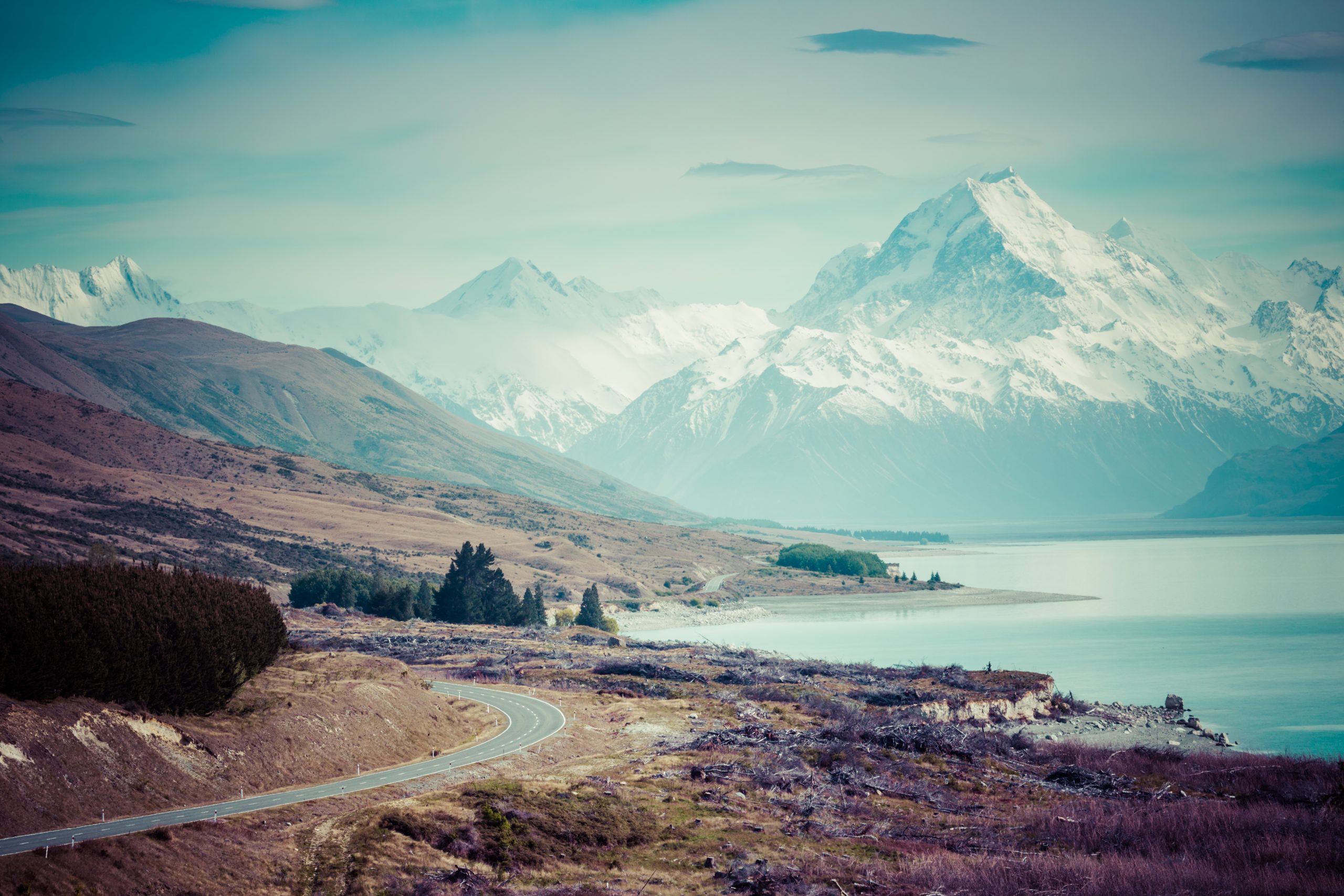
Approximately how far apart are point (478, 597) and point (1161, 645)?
81.0 m

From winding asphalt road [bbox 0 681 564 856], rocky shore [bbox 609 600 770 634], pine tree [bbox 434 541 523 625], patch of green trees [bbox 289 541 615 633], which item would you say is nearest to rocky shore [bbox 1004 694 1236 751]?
winding asphalt road [bbox 0 681 564 856]

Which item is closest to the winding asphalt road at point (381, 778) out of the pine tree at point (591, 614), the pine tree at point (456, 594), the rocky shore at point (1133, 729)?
the rocky shore at point (1133, 729)

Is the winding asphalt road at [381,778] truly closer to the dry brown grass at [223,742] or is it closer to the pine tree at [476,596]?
the dry brown grass at [223,742]

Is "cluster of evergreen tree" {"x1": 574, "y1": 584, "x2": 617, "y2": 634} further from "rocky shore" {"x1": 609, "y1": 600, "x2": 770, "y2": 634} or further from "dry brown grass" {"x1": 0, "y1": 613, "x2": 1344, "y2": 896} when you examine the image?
"dry brown grass" {"x1": 0, "y1": 613, "x2": 1344, "y2": 896}

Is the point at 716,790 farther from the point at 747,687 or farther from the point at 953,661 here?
the point at 953,661

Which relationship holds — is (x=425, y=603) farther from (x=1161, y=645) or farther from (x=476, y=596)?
→ (x=1161, y=645)

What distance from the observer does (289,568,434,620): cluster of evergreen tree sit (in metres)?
139

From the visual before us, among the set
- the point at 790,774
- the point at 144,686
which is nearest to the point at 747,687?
the point at 790,774

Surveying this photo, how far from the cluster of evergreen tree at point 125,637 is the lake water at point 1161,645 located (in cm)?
→ 6393

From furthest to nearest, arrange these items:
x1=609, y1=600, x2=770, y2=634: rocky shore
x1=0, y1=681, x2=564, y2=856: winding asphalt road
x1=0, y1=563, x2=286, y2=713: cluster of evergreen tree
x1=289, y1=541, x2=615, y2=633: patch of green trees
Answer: x1=609, y1=600, x2=770, y2=634: rocky shore, x1=289, y1=541, x2=615, y2=633: patch of green trees, x1=0, y1=563, x2=286, y2=713: cluster of evergreen tree, x1=0, y1=681, x2=564, y2=856: winding asphalt road

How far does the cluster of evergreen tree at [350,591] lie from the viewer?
139m

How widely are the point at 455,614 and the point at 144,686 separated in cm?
9163

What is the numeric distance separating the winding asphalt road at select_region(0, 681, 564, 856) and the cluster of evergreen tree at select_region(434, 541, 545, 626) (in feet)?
196

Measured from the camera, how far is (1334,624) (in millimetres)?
141375
